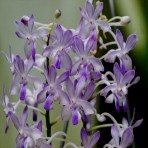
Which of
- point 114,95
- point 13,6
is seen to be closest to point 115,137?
point 114,95

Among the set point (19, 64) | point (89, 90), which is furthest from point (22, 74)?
point (89, 90)

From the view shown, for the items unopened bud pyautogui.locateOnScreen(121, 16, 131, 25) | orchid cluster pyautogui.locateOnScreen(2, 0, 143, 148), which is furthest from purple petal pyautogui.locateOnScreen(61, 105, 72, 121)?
unopened bud pyautogui.locateOnScreen(121, 16, 131, 25)

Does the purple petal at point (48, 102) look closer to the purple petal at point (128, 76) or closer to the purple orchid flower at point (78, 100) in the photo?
the purple orchid flower at point (78, 100)

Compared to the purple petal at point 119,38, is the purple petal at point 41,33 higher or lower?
higher

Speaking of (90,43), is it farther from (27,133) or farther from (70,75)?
(27,133)

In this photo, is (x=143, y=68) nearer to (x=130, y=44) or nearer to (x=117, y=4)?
(x=117, y=4)

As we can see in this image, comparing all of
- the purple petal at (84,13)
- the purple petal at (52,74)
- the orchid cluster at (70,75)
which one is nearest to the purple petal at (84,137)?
the orchid cluster at (70,75)
